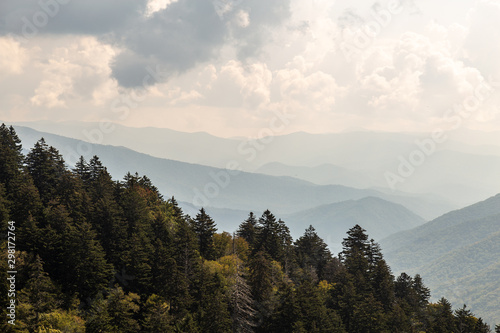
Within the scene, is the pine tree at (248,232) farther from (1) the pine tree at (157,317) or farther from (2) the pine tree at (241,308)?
(1) the pine tree at (157,317)

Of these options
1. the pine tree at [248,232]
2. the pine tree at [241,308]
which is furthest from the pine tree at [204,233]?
the pine tree at [248,232]

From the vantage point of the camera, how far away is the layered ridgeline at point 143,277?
51.7 metres

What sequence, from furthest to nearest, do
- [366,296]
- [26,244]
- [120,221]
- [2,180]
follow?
[366,296]
[2,180]
[120,221]
[26,244]

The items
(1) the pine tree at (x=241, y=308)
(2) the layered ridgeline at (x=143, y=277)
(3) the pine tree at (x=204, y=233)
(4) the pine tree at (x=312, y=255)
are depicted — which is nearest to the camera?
(2) the layered ridgeline at (x=143, y=277)

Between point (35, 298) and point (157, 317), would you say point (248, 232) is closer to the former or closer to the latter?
point (157, 317)

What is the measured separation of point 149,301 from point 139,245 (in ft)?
32.7

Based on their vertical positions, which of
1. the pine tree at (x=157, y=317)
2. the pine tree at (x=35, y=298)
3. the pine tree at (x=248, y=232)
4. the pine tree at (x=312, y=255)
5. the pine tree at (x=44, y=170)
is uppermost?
the pine tree at (x=44, y=170)

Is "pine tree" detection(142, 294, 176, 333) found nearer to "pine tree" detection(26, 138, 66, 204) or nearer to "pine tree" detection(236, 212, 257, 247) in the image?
"pine tree" detection(26, 138, 66, 204)

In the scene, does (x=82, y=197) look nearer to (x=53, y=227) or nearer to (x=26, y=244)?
(x=53, y=227)

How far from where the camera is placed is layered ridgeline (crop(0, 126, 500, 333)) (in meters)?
51.7

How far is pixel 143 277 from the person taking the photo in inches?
2395

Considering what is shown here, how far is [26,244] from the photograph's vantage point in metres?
57.5

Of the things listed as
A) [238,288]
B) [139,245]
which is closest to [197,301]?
[238,288]

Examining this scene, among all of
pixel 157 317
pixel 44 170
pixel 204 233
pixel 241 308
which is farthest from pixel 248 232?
pixel 157 317
